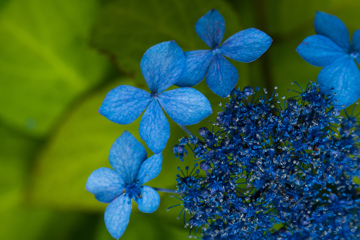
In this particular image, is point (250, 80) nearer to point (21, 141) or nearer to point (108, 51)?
point (108, 51)

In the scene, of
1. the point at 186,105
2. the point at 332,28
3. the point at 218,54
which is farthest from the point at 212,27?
the point at 332,28

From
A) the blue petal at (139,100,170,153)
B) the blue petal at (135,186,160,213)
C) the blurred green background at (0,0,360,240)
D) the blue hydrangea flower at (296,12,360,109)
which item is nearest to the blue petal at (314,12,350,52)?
the blue hydrangea flower at (296,12,360,109)

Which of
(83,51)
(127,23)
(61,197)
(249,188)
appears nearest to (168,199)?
(249,188)

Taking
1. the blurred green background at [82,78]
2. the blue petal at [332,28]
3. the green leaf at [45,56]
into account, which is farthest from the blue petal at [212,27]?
the green leaf at [45,56]

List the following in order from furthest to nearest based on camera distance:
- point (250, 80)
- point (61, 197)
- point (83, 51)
→ point (83, 51) → point (61, 197) → point (250, 80)

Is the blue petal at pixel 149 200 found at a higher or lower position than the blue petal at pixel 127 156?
lower

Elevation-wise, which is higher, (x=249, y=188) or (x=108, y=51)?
(x=108, y=51)

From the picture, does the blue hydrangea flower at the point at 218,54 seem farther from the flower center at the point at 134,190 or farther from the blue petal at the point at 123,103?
the flower center at the point at 134,190
